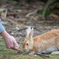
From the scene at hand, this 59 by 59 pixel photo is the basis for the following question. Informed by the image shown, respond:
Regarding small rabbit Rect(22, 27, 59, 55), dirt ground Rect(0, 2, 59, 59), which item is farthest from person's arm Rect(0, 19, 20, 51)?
dirt ground Rect(0, 2, 59, 59)

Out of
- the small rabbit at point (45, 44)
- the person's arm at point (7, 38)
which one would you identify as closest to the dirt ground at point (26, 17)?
the small rabbit at point (45, 44)

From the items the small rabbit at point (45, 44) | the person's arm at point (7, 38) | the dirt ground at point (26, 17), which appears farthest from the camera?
the dirt ground at point (26, 17)

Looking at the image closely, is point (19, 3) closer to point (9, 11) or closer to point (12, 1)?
point (12, 1)

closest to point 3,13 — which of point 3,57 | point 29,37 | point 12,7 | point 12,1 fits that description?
point 12,7

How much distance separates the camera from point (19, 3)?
13711 mm

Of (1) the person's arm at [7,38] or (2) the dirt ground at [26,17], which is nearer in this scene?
(1) the person's arm at [7,38]

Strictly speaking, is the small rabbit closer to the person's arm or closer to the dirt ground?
the person's arm

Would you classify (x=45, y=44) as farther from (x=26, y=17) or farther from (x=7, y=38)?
(x=26, y=17)

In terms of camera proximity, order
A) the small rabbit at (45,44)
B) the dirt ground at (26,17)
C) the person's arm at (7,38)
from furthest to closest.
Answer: the dirt ground at (26,17) < the small rabbit at (45,44) < the person's arm at (7,38)

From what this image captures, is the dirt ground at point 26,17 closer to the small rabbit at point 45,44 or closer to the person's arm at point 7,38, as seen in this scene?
the small rabbit at point 45,44

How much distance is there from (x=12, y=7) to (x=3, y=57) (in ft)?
30.1

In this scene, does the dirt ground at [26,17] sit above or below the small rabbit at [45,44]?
above

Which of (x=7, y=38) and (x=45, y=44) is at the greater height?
(x=7, y=38)

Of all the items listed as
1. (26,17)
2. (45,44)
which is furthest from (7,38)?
(26,17)
